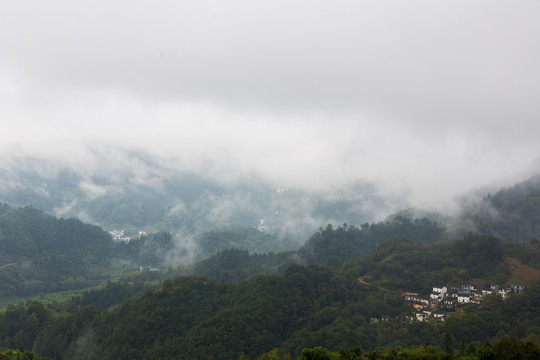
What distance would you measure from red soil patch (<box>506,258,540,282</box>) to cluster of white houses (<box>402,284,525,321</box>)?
4267 millimetres

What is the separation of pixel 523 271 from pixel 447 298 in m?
16.3

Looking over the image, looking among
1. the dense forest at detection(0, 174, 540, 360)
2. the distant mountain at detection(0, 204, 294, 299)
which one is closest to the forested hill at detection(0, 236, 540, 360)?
the dense forest at detection(0, 174, 540, 360)

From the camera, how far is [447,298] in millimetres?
66438

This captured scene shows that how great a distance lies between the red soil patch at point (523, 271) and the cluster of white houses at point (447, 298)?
4267mm

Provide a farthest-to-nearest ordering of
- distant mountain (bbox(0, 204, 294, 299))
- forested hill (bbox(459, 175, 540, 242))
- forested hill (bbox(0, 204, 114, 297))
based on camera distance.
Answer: distant mountain (bbox(0, 204, 294, 299)) → forested hill (bbox(0, 204, 114, 297)) → forested hill (bbox(459, 175, 540, 242))

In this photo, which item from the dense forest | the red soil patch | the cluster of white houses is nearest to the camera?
the dense forest

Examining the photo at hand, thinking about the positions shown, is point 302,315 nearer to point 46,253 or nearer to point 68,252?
point 46,253

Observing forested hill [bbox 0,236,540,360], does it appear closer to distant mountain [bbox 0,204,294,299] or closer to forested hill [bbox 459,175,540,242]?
forested hill [bbox 459,175,540,242]

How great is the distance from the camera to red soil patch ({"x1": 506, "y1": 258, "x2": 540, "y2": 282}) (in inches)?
2717

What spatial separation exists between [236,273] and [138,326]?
49.4 metres

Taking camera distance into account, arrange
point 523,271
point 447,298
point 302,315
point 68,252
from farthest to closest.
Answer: point 68,252
point 523,271
point 302,315
point 447,298

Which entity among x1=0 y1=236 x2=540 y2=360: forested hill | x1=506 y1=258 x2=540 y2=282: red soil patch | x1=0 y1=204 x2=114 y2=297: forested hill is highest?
x1=0 y1=204 x2=114 y2=297: forested hill

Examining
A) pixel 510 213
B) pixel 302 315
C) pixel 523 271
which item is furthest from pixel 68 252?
pixel 510 213

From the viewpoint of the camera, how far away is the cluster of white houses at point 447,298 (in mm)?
62438
